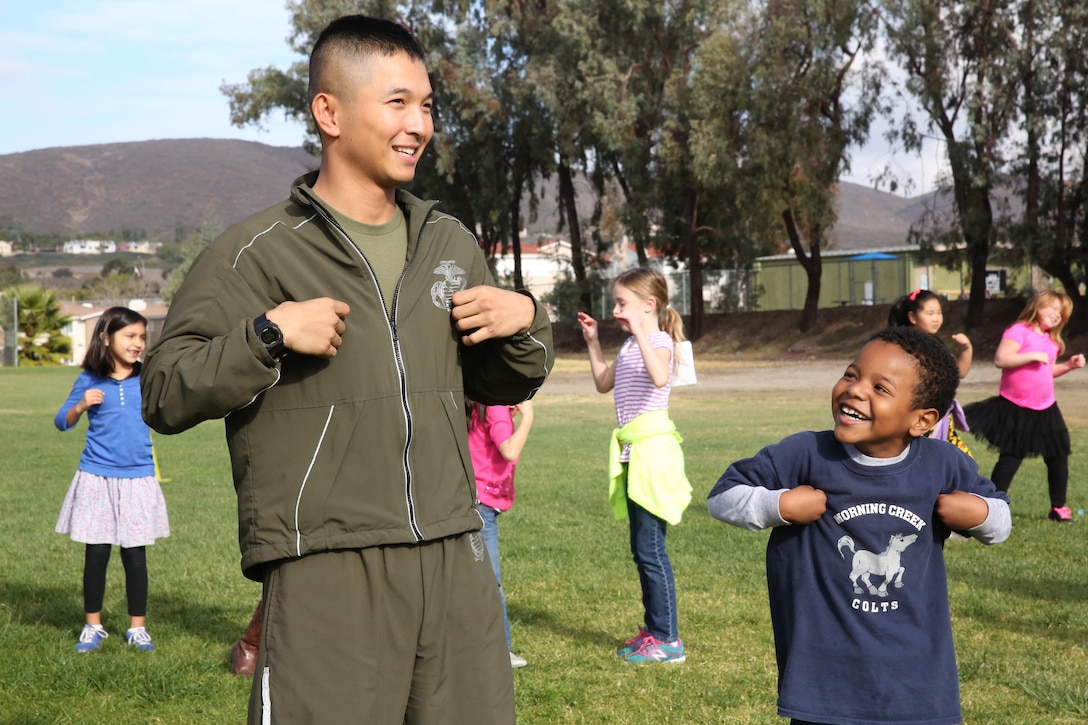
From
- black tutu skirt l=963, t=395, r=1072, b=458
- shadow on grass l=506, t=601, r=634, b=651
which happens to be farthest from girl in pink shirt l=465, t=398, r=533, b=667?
black tutu skirt l=963, t=395, r=1072, b=458

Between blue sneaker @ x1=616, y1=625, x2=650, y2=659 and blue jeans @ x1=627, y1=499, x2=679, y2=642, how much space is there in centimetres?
10

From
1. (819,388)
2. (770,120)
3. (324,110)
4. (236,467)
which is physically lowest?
(819,388)

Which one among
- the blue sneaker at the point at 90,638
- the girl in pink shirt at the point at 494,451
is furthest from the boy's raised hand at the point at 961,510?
the blue sneaker at the point at 90,638

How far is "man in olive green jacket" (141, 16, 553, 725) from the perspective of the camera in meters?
2.43

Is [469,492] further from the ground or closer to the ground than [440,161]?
closer to the ground

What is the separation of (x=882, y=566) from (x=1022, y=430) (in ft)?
22.2

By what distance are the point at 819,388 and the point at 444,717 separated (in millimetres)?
24135

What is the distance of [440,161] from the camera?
4409cm

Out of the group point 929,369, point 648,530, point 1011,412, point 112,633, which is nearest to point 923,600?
point 929,369

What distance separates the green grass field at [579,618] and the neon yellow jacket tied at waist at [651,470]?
79cm

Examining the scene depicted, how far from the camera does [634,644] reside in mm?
5738

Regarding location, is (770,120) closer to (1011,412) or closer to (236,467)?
(1011,412)

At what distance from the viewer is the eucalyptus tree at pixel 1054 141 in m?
30.8

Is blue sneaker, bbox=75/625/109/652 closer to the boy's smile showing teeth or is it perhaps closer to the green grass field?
the green grass field
